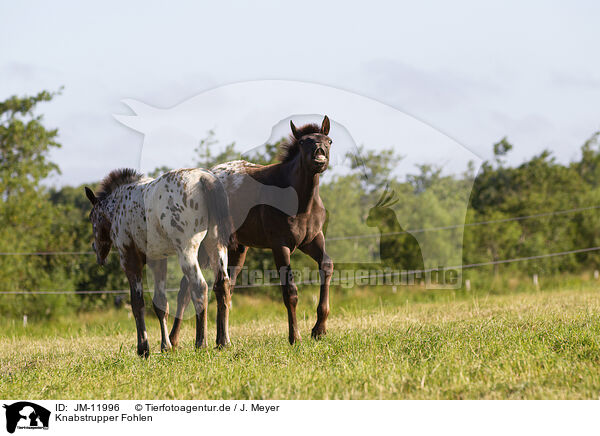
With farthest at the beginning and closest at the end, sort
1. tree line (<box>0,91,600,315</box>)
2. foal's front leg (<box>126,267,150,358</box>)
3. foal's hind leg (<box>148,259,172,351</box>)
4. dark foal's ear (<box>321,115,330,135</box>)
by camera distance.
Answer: tree line (<box>0,91,600,315</box>)
foal's hind leg (<box>148,259,172,351</box>)
foal's front leg (<box>126,267,150,358</box>)
dark foal's ear (<box>321,115,330,135</box>)

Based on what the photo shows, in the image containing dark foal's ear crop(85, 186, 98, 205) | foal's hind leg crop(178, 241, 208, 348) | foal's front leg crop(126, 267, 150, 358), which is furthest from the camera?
dark foal's ear crop(85, 186, 98, 205)

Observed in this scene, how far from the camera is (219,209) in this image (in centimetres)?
647

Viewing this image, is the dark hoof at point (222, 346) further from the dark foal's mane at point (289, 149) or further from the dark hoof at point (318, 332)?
the dark foal's mane at point (289, 149)

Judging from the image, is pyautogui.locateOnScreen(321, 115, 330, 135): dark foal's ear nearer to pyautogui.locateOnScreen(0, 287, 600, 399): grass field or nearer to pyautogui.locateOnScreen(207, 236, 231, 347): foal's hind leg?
pyautogui.locateOnScreen(207, 236, 231, 347): foal's hind leg

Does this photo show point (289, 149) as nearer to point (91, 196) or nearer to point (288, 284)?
point (288, 284)

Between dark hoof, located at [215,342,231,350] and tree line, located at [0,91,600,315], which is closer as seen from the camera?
dark hoof, located at [215,342,231,350]

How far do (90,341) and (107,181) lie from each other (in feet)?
8.98

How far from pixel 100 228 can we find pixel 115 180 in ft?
2.09

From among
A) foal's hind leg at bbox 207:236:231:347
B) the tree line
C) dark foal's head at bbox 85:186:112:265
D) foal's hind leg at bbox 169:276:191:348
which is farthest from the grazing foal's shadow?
foal's hind leg at bbox 207:236:231:347

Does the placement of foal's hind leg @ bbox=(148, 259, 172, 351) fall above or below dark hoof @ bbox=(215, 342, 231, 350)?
above

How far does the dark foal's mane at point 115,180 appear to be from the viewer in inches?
293

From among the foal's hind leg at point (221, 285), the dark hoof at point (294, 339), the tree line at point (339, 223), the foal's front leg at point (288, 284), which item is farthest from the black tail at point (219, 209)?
the tree line at point (339, 223)
